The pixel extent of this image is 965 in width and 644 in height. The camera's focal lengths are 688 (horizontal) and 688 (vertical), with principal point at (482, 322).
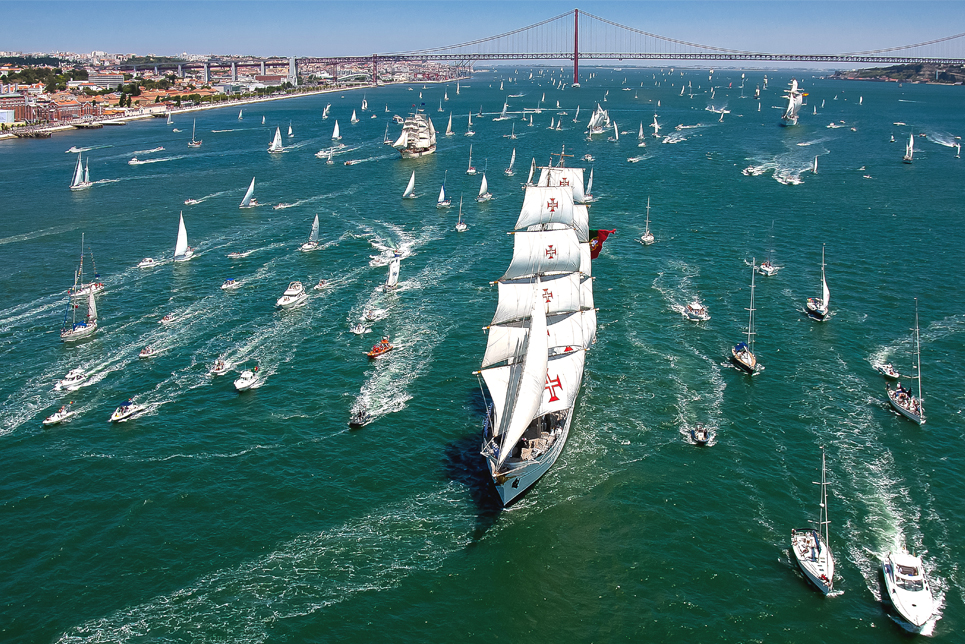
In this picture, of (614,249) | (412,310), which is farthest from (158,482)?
(614,249)

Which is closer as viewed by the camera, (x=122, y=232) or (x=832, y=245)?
(x=832, y=245)

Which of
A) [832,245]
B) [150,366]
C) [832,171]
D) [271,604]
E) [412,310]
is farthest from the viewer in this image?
[832,171]

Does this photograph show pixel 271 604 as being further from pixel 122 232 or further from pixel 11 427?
pixel 122 232

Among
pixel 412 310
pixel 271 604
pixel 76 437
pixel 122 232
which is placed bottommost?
pixel 271 604

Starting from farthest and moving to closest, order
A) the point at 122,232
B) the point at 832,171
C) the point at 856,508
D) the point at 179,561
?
the point at 832,171 < the point at 122,232 < the point at 856,508 < the point at 179,561

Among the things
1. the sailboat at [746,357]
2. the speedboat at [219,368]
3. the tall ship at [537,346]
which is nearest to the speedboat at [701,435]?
the tall ship at [537,346]

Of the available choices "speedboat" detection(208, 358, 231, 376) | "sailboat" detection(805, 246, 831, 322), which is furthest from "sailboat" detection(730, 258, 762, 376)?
"speedboat" detection(208, 358, 231, 376)

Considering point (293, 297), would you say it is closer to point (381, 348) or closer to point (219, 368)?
point (219, 368)
